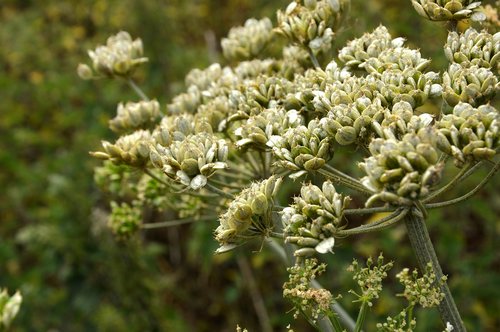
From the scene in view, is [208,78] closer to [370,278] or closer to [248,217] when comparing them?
[248,217]

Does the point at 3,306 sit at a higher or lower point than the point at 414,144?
lower

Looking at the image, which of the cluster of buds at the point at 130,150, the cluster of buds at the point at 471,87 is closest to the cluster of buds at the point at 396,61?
the cluster of buds at the point at 471,87

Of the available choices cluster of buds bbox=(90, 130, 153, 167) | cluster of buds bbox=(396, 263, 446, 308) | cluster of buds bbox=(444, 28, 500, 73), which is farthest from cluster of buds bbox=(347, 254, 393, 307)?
cluster of buds bbox=(90, 130, 153, 167)

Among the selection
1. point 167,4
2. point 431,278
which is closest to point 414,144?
point 431,278

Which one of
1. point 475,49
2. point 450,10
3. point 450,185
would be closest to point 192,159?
point 450,185

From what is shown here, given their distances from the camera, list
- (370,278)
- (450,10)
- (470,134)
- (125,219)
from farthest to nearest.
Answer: (125,219) → (450,10) → (370,278) → (470,134)

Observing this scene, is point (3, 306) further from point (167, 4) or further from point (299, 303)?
point (167, 4)
